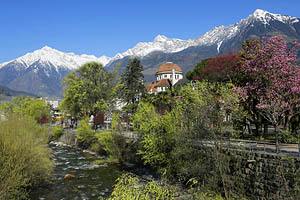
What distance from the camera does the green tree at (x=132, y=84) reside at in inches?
1763

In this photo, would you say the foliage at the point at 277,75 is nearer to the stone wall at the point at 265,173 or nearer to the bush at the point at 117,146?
the stone wall at the point at 265,173

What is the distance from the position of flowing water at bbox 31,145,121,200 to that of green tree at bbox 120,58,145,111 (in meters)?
15.3

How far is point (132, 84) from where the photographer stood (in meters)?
45.2

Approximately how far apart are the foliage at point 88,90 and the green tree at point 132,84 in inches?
306

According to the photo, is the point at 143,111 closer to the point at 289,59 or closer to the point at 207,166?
the point at 207,166

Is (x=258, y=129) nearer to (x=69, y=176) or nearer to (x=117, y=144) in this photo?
(x=117, y=144)

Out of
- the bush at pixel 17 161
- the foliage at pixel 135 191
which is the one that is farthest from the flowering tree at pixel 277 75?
the bush at pixel 17 161

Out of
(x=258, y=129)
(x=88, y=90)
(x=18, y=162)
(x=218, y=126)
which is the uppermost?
(x=88, y=90)

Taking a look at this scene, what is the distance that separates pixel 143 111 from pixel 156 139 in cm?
477

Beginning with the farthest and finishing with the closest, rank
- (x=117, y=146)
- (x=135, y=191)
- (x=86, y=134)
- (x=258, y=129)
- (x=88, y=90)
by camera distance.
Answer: (x=88, y=90) < (x=86, y=134) < (x=117, y=146) < (x=258, y=129) < (x=135, y=191)

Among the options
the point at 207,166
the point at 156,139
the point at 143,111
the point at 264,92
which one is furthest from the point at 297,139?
the point at 143,111

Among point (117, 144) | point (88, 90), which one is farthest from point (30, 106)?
point (117, 144)

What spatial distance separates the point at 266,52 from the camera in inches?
757

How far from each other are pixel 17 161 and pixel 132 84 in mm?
30766
